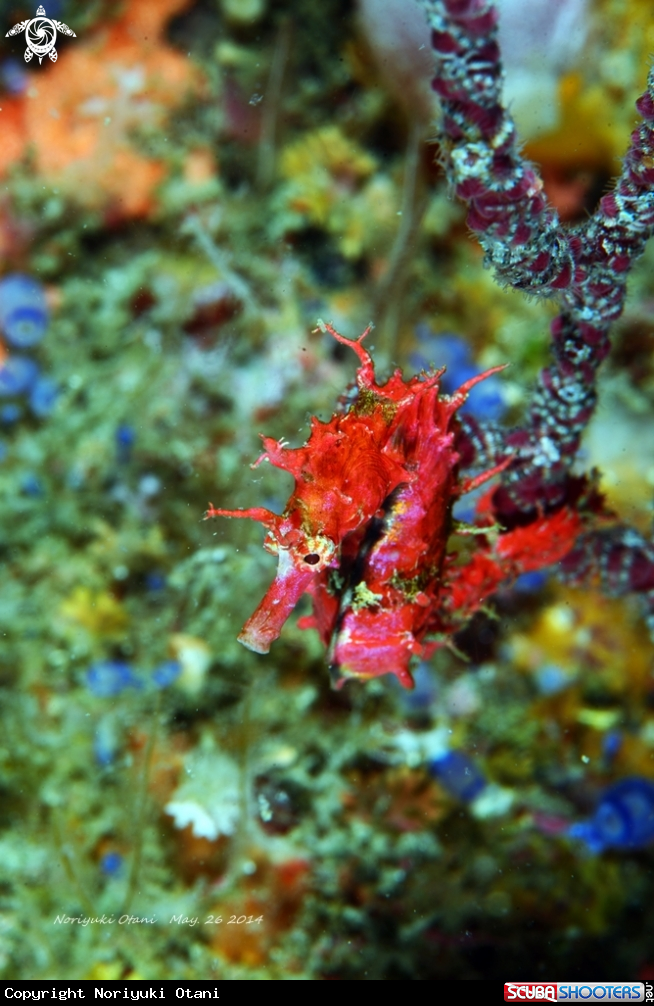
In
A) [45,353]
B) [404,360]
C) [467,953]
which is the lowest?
[467,953]

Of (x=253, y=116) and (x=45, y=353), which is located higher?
(x=253, y=116)

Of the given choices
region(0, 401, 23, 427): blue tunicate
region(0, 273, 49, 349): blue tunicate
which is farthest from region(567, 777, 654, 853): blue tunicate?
region(0, 273, 49, 349): blue tunicate

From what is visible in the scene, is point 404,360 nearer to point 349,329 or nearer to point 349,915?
point 349,329

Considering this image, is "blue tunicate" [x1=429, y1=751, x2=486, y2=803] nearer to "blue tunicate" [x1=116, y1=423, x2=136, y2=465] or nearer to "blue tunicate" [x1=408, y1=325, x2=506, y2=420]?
"blue tunicate" [x1=408, y1=325, x2=506, y2=420]

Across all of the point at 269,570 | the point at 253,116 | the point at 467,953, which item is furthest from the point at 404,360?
the point at 467,953

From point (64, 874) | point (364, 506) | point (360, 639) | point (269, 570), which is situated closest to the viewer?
point (364, 506)

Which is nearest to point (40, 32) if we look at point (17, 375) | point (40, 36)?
point (40, 36)
